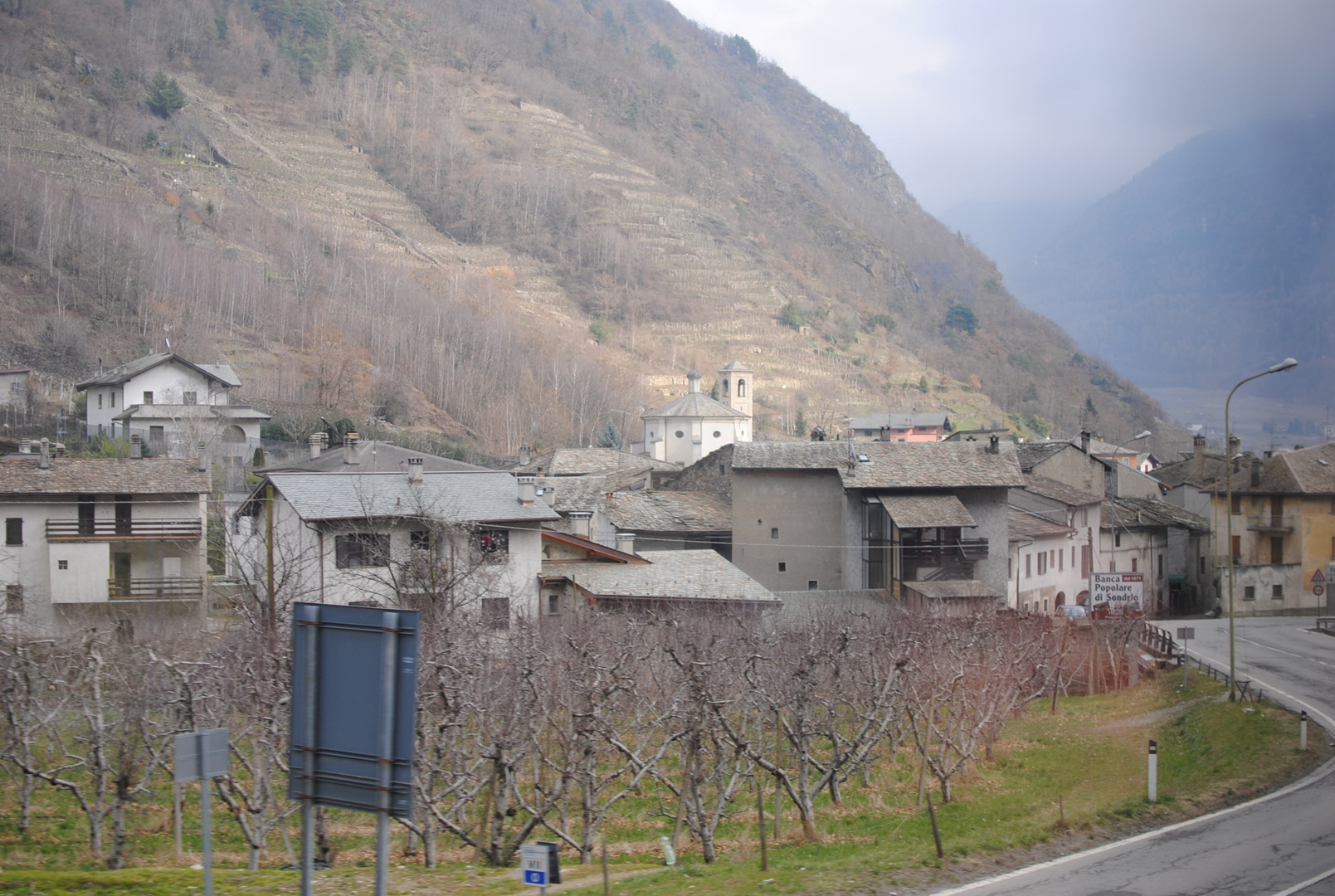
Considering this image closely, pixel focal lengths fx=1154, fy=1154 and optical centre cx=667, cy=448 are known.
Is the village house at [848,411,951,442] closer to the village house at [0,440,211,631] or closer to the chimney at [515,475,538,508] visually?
the chimney at [515,475,538,508]

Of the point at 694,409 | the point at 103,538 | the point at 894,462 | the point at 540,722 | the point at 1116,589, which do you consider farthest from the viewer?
the point at 694,409

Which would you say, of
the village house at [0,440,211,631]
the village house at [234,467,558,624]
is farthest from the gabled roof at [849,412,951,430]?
the village house at [0,440,211,631]

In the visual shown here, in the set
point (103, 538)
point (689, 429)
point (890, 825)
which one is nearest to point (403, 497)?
point (103, 538)

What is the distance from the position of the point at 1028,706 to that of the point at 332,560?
20.0m

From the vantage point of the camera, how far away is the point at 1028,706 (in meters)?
32.2

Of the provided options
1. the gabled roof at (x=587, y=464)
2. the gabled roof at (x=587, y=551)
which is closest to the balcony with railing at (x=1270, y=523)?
the gabled roof at (x=587, y=551)

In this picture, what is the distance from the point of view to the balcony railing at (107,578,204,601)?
37375 mm

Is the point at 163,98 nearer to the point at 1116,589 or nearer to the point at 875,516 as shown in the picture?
the point at 875,516

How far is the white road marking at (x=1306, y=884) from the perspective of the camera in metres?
12.0

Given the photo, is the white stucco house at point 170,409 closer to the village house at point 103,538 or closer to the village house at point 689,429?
the village house at point 103,538

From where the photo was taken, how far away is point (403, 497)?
34.2 metres

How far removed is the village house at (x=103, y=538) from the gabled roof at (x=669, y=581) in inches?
473

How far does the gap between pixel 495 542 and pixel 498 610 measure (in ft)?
7.74

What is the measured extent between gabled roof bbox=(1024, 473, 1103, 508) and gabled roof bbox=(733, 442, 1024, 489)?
463 centimetres
